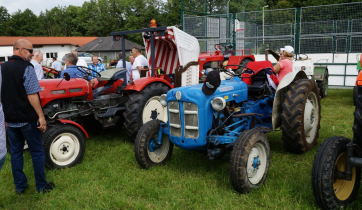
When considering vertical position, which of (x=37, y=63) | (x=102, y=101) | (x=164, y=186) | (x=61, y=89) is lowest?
(x=164, y=186)

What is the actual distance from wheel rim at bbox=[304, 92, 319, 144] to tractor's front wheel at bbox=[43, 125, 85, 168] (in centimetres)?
311

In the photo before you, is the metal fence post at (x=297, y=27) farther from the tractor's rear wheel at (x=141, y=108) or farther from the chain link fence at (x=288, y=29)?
the tractor's rear wheel at (x=141, y=108)

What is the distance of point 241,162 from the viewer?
3.30m

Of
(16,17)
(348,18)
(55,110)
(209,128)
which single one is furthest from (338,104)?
(16,17)

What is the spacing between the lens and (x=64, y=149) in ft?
14.7

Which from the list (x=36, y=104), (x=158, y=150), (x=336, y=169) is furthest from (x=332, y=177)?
(x=36, y=104)

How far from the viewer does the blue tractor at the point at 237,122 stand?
3.53m

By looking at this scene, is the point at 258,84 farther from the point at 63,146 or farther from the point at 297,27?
the point at 297,27

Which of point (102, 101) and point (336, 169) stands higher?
point (102, 101)

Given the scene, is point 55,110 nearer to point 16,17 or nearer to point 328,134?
point 328,134

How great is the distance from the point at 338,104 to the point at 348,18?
11.4ft

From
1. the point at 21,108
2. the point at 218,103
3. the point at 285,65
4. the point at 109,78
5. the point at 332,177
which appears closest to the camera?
the point at 332,177

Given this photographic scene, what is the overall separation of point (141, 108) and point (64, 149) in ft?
4.48

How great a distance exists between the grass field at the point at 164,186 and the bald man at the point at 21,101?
0.49m
